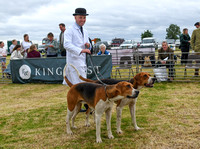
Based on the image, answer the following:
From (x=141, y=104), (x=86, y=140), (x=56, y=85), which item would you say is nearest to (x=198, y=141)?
(x=86, y=140)

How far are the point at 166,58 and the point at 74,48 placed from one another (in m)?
6.71

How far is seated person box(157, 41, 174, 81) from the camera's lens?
33.3 feet

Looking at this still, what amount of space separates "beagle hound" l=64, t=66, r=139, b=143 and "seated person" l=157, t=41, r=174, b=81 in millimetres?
6644

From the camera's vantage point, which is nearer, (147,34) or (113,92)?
(113,92)

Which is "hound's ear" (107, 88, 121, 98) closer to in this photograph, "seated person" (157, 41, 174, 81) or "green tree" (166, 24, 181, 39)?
"seated person" (157, 41, 174, 81)

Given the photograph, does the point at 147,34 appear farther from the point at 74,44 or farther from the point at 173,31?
the point at 74,44

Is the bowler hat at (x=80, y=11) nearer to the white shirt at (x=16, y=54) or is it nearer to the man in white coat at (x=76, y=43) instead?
the man in white coat at (x=76, y=43)

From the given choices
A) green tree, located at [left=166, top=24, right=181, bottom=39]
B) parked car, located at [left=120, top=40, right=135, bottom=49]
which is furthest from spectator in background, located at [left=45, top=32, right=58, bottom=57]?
green tree, located at [left=166, top=24, right=181, bottom=39]

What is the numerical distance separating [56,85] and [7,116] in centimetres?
480

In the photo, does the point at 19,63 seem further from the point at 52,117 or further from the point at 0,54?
the point at 52,117

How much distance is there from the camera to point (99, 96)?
3.87m

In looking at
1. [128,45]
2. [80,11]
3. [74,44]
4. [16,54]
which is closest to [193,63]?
[74,44]

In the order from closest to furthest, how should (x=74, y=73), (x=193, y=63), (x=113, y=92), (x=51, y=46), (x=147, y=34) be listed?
(x=113, y=92) < (x=74, y=73) < (x=193, y=63) < (x=51, y=46) < (x=147, y=34)

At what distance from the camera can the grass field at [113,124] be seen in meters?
4.06
